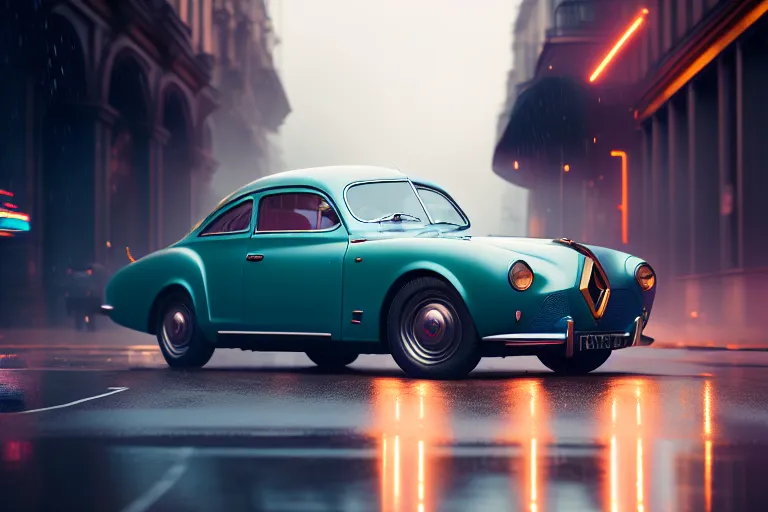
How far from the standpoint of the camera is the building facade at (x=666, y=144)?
2130cm

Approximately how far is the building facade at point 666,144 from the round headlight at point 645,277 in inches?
308

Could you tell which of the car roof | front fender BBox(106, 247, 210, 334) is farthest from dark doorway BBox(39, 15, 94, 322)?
the car roof

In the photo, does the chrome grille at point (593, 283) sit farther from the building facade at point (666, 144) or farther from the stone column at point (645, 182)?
the stone column at point (645, 182)

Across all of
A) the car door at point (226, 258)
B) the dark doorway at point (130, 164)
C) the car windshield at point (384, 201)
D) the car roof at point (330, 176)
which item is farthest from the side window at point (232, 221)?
the dark doorway at point (130, 164)

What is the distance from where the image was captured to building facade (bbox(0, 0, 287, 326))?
2395cm

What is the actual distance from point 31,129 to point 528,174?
19.6 metres

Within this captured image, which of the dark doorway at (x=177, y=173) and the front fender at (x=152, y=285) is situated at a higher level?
the dark doorway at (x=177, y=173)

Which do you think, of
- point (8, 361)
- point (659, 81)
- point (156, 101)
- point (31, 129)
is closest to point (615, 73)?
point (659, 81)

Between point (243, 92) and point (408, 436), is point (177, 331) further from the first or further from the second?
point (243, 92)

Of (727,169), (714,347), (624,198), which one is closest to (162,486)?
(714,347)

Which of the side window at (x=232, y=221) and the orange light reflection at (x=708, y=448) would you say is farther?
the side window at (x=232, y=221)

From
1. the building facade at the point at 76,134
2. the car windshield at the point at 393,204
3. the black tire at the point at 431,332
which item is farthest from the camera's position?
the building facade at the point at 76,134

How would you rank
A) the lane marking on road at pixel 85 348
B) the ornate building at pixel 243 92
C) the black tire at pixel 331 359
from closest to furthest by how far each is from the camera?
the black tire at pixel 331 359 → the lane marking on road at pixel 85 348 → the ornate building at pixel 243 92

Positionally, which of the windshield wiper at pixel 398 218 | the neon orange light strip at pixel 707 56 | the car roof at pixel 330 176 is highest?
the neon orange light strip at pixel 707 56
